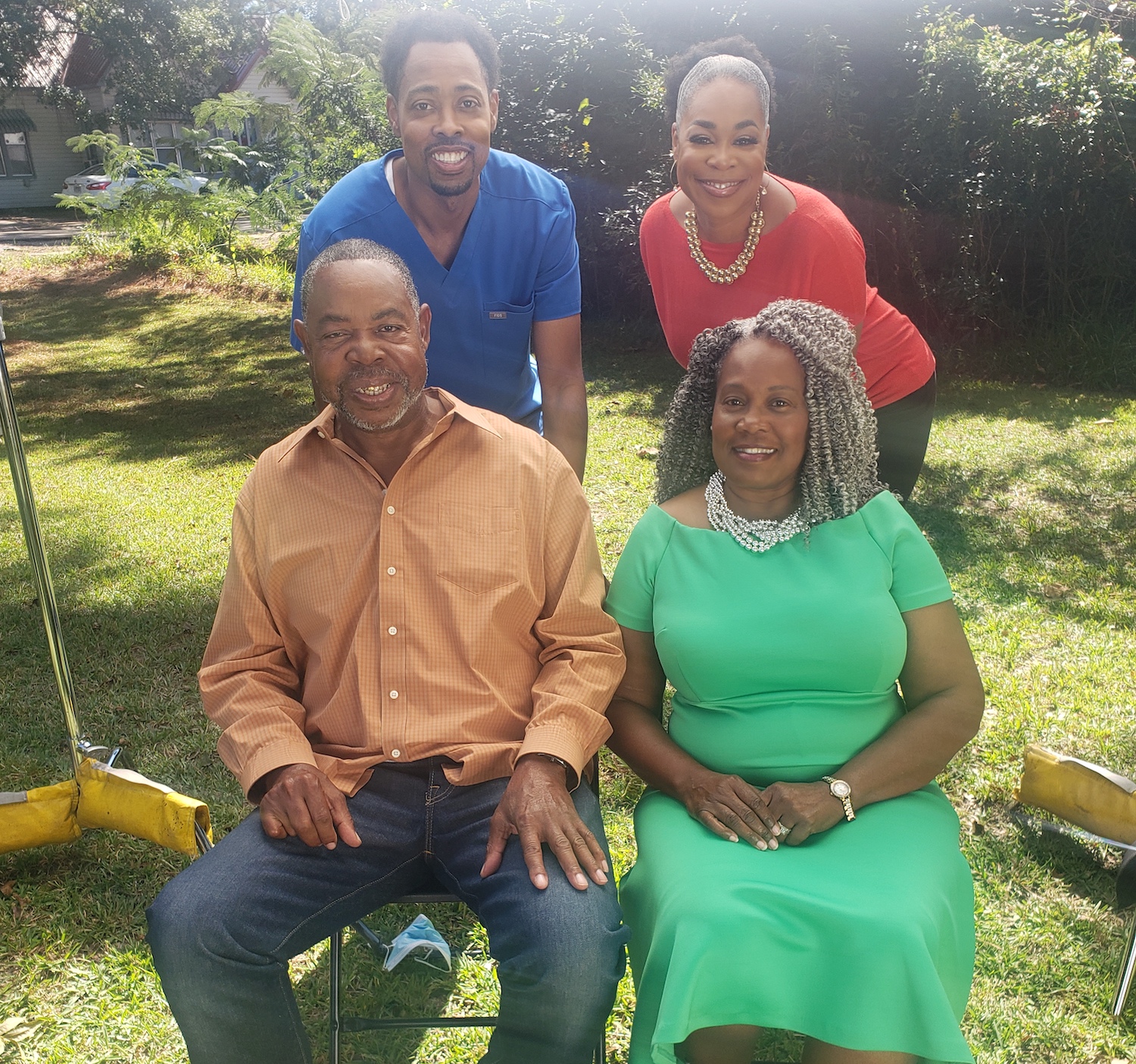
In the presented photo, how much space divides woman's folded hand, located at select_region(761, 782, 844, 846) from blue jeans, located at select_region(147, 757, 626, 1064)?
0.38 meters

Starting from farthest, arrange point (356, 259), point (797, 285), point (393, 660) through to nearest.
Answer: point (797, 285) < point (356, 259) < point (393, 660)

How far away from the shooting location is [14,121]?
37125 millimetres

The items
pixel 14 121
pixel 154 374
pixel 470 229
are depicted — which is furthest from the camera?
pixel 14 121

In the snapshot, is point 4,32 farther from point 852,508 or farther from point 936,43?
point 852,508

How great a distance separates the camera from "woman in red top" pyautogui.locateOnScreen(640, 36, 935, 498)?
10.1 ft

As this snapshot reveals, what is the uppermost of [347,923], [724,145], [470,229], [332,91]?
[332,91]

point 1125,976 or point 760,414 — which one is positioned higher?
point 760,414

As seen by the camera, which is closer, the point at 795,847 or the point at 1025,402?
the point at 795,847

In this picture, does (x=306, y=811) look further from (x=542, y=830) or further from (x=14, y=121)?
(x=14, y=121)

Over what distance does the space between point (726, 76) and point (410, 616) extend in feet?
5.90

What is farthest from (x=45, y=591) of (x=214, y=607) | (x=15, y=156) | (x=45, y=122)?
(x=45, y=122)

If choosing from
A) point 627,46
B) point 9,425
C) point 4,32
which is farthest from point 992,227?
point 4,32

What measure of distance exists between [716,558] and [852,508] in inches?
13.2

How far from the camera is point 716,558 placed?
8.17 feet
